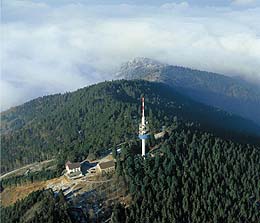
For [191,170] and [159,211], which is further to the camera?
[191,170]

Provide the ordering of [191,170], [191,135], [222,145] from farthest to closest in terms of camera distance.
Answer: [191,135] < [222,145] < [191,170]

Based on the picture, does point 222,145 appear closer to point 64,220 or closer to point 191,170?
point 191,170

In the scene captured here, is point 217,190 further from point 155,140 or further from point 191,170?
point 155,140

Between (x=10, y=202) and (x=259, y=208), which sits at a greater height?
(x=259, y=208)

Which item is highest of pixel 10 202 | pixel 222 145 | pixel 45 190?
pixel 222 145

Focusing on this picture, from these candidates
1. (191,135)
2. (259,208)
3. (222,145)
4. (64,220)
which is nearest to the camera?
(64,220)

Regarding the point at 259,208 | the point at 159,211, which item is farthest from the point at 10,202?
the point at 259,208

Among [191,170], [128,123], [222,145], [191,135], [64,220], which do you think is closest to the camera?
[64,220]

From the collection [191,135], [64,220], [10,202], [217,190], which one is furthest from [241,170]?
[10,202]

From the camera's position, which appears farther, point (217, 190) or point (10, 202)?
point (10, 202)
